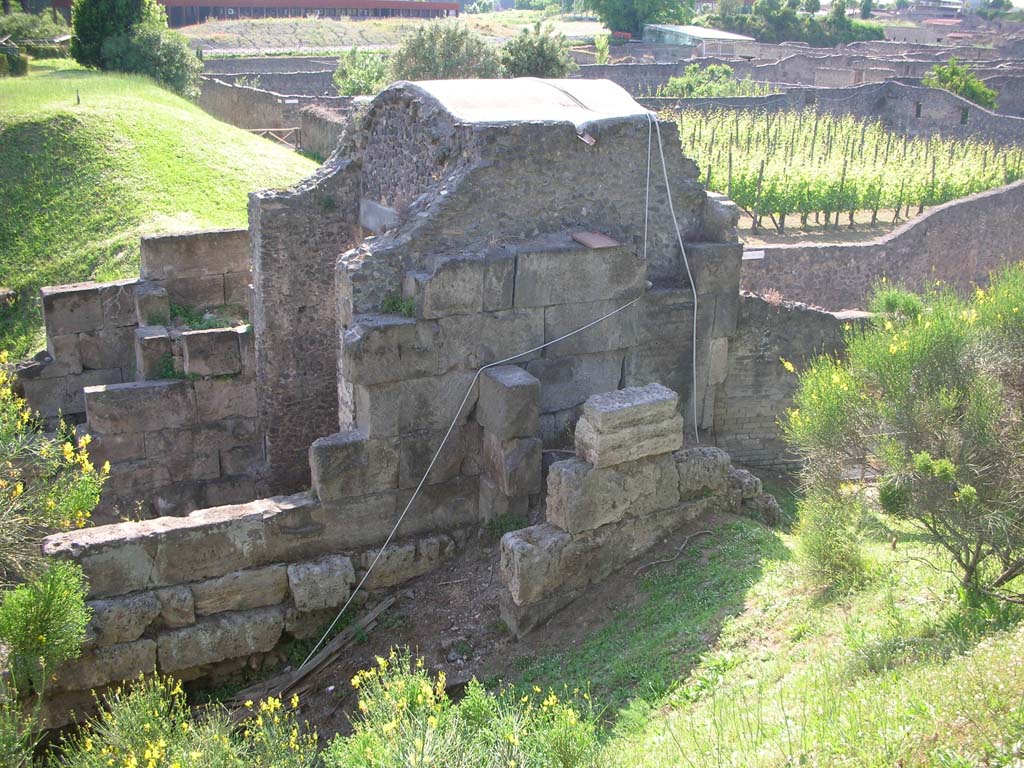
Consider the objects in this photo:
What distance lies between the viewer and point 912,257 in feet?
71.1

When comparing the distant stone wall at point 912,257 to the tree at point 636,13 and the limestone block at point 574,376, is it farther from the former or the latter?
the tree at point 636,13

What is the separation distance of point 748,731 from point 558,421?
4241 mm

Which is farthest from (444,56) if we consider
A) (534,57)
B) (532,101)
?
(532,101)

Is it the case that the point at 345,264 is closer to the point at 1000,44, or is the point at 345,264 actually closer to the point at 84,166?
the point at 84,166

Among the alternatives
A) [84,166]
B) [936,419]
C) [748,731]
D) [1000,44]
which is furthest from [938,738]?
[1000,44]

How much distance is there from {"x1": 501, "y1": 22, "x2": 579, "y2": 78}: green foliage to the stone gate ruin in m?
23.4

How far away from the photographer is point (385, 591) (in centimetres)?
860

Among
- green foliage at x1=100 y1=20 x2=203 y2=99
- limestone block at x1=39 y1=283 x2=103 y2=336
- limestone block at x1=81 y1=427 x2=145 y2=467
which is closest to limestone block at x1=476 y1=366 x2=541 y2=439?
limestone block at x1=81 y1=427 x2=145 y2=467

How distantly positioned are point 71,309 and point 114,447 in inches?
94.1

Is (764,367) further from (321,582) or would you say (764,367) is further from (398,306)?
(321,582)

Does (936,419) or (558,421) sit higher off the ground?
(936,419)

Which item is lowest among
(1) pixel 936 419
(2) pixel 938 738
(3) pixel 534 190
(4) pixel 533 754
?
(4) pixel 533 754

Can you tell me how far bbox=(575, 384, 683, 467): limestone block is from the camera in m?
7.63

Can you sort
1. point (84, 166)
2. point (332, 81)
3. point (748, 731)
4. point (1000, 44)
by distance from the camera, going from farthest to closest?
point (1000, 44), point (332, 81), point (84, 166), point (748, 731)
